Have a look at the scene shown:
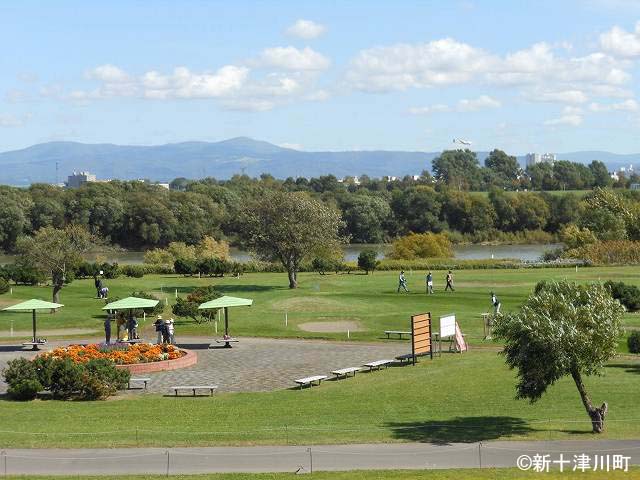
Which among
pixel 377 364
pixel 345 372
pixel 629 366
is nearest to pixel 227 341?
pixel 377 364

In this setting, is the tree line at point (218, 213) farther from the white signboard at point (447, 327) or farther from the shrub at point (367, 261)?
the white signboard at point (447, 327)

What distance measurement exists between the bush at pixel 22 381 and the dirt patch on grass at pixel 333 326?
17.6 meters

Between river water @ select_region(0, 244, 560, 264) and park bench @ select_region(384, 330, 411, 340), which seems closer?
park bench @ select_region(384, 330, 411, 340)

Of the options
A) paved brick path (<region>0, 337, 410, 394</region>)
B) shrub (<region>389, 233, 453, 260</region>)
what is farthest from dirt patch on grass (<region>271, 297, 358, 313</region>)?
shrub (<region>389, 233, 453, 260</region>)

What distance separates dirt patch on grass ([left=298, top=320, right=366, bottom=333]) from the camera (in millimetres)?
45156

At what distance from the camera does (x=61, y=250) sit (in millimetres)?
54469

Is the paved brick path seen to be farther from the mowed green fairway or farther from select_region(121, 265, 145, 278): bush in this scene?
select_region(121, 265, 145, 278): bush

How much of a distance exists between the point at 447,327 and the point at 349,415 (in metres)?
11.5

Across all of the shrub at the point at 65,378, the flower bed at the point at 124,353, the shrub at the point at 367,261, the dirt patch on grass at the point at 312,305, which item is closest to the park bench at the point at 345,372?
the flower bed at the point at 124,353

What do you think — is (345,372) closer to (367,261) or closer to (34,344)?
(34,344)

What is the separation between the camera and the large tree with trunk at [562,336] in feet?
74.7

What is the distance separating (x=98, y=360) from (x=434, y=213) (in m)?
117

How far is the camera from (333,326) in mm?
46469

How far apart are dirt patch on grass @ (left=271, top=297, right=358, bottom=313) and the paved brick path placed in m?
8.50
